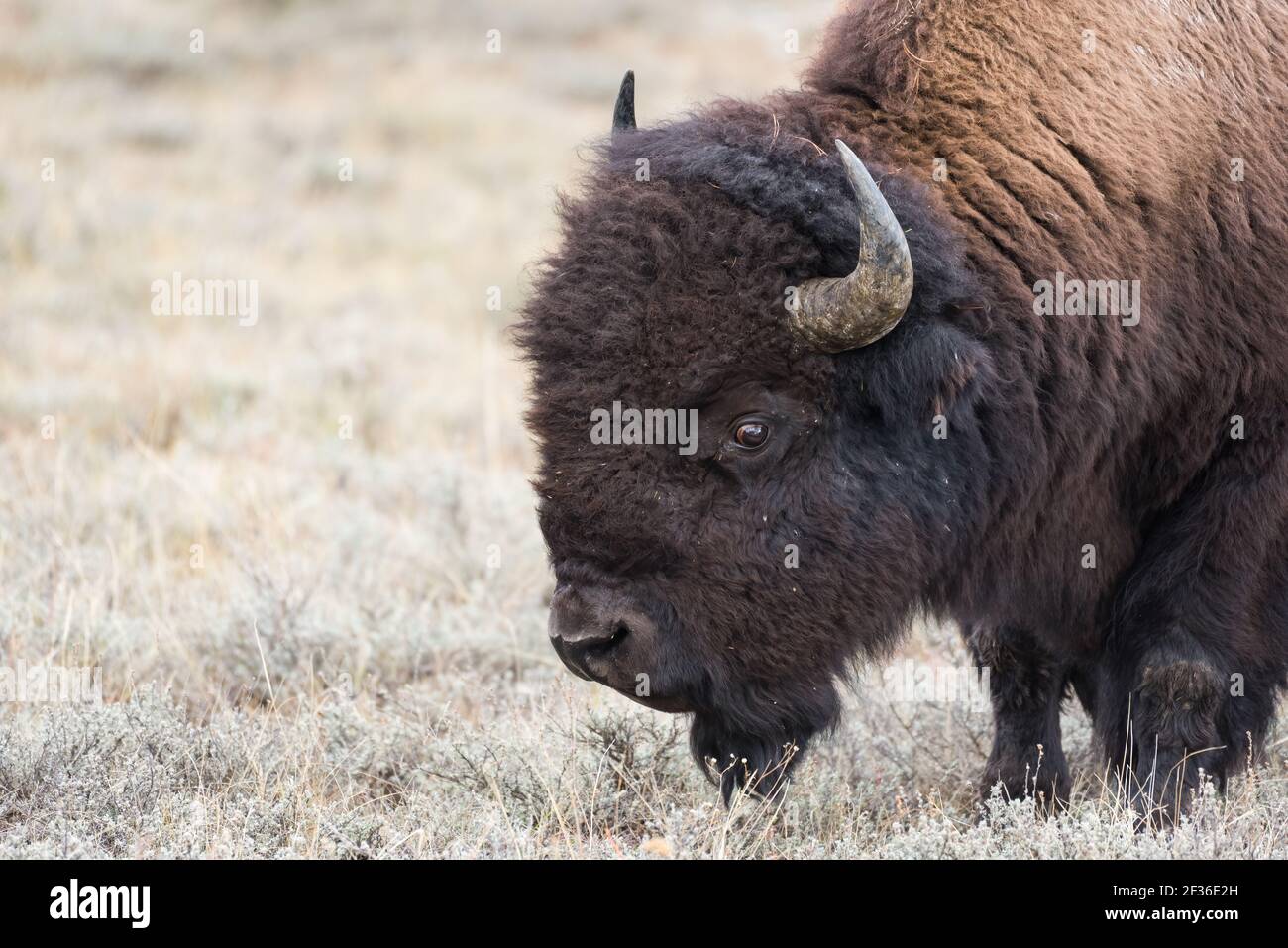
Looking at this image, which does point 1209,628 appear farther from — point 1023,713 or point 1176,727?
point 1023,713

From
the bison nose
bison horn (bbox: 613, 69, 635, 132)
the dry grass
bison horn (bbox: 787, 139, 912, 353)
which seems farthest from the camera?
bison horn (bbox: 613, 69, 635, 132)

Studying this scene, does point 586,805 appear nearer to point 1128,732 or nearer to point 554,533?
point 554,533

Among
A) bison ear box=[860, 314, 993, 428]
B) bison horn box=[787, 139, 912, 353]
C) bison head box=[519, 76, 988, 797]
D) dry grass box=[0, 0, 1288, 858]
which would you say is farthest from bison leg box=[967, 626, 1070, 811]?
bison horn box=[787, 139, 912, 353]

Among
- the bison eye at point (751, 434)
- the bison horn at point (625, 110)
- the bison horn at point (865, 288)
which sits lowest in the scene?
the bison eye at point (751, 434)

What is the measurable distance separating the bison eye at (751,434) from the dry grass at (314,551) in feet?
3.31

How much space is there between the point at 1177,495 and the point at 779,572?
4.52 feet

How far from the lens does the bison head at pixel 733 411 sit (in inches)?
146

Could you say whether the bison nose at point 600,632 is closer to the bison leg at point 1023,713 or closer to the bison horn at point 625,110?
the bison horn at point 625,110

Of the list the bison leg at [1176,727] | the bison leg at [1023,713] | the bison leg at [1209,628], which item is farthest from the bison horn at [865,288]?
the bison leg at [1023,713]

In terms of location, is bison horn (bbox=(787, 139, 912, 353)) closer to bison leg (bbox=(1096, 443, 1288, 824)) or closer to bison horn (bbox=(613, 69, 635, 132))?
bison horn (bbox=(613, 69, 635, 132))

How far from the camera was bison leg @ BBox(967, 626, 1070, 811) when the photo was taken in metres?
4.97

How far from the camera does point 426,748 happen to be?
187 inches

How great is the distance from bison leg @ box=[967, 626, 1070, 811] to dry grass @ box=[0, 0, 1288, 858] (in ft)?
0.50
